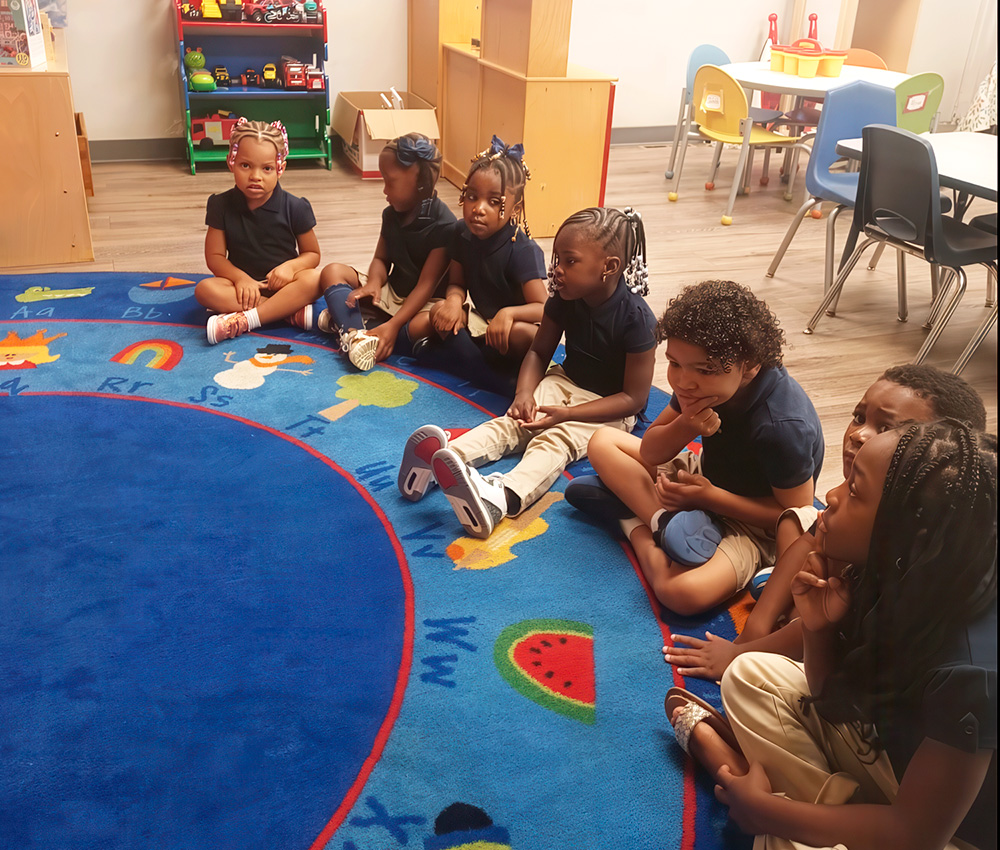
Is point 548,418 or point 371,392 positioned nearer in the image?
point 548,418

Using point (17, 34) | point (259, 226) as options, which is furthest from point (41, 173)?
point (259, 226)

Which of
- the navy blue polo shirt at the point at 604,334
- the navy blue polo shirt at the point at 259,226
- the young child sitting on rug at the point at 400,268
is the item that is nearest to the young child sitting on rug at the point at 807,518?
the navy blue polo shirt at the point at 604,334

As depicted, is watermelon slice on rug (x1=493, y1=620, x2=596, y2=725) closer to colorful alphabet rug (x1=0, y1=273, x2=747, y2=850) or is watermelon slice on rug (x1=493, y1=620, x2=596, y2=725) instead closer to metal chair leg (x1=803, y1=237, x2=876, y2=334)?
colorful alphabet rug (x1=0, y1=273, x2=747, y2=850)

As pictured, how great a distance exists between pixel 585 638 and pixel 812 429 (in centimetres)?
55

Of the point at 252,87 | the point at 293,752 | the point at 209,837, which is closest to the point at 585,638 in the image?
the point at 293,752

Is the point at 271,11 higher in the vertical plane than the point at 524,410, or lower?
higher

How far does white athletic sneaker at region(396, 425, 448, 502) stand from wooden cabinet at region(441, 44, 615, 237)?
2.18 meters

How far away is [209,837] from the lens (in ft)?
3.85

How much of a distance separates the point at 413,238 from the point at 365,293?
0.23m

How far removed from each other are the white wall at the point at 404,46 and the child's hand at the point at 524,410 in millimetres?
3717

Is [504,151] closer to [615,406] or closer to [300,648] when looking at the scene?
[615,406]

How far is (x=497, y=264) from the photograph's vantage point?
242cm

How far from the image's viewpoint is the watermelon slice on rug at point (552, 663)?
142 cm

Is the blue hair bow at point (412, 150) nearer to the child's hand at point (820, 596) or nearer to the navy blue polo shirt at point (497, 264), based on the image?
the navy blue polo shirt at point (497, 264)
